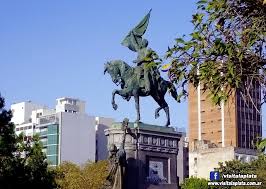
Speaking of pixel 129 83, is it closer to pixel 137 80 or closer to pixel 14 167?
pixel 137 80

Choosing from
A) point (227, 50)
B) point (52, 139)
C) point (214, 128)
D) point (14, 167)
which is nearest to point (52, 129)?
point (52, 139)

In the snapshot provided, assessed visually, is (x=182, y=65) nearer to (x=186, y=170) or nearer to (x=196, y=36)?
(x=196, y=36)

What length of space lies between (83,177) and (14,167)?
71.0 ft

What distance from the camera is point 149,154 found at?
2844cm

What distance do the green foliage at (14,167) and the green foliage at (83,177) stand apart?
1719 centimetres

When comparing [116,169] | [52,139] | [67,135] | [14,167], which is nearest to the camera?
[14,167]

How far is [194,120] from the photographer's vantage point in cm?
9688

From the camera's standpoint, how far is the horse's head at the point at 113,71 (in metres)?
28.4

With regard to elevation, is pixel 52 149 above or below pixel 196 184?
above

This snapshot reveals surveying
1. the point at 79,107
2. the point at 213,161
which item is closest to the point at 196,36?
the point at 213,161

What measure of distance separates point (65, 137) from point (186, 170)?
786 inches

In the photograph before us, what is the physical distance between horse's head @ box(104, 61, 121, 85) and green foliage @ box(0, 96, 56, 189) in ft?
17.4

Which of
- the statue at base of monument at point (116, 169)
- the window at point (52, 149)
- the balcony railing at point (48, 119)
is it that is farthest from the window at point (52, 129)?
the statue at base of monument at point (116, 169)

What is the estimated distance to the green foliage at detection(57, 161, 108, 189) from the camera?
46531mm
